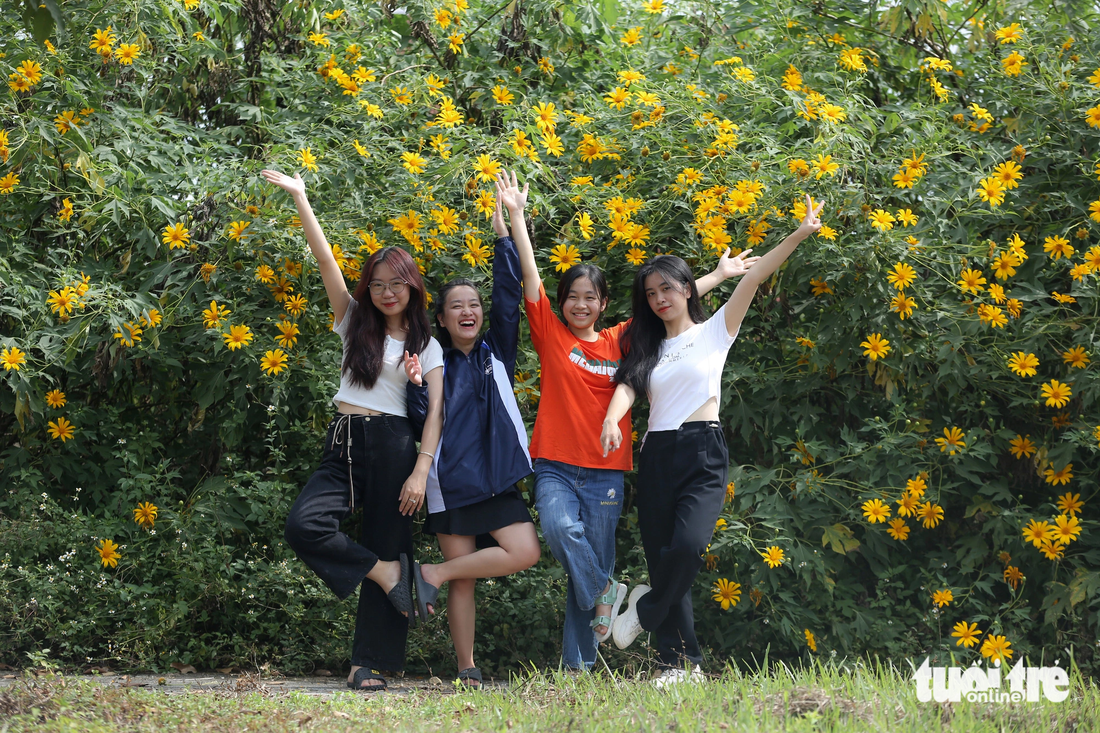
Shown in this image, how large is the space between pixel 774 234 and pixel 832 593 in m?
1.48

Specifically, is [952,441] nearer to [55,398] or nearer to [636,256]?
[636,256]

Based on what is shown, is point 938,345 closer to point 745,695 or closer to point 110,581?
point 745,695

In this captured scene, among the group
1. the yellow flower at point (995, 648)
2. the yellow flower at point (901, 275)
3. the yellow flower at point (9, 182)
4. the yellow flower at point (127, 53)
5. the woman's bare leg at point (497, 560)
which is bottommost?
the yellow flower at point (995, 648)

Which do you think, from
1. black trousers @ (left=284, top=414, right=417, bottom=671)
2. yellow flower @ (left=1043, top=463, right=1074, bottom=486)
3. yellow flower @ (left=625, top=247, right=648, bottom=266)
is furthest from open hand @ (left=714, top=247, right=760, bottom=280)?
yellow flower @ (left=1043, top=463, right=1074, bottom=486)

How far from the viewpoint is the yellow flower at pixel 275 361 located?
3982mm

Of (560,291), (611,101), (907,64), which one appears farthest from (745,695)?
(907,64)

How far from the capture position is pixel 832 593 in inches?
163

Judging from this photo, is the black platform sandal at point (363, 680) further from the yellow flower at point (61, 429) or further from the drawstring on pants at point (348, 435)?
the yellow flower at point (61, 429)

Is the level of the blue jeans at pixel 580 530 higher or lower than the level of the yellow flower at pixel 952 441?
lower

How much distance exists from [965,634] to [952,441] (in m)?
0.77

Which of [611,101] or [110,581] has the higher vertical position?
[611,101]

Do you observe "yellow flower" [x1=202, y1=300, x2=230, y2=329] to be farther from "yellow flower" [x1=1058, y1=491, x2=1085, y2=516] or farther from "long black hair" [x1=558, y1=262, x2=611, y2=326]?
"yellow flower" [x1=1058, y1=491, x2=1085, y2=516]

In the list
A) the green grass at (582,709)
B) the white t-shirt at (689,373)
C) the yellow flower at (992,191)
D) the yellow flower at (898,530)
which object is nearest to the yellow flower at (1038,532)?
the yellow flower at (898,530)

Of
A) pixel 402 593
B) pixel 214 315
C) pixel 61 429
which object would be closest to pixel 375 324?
pixel 214 315
